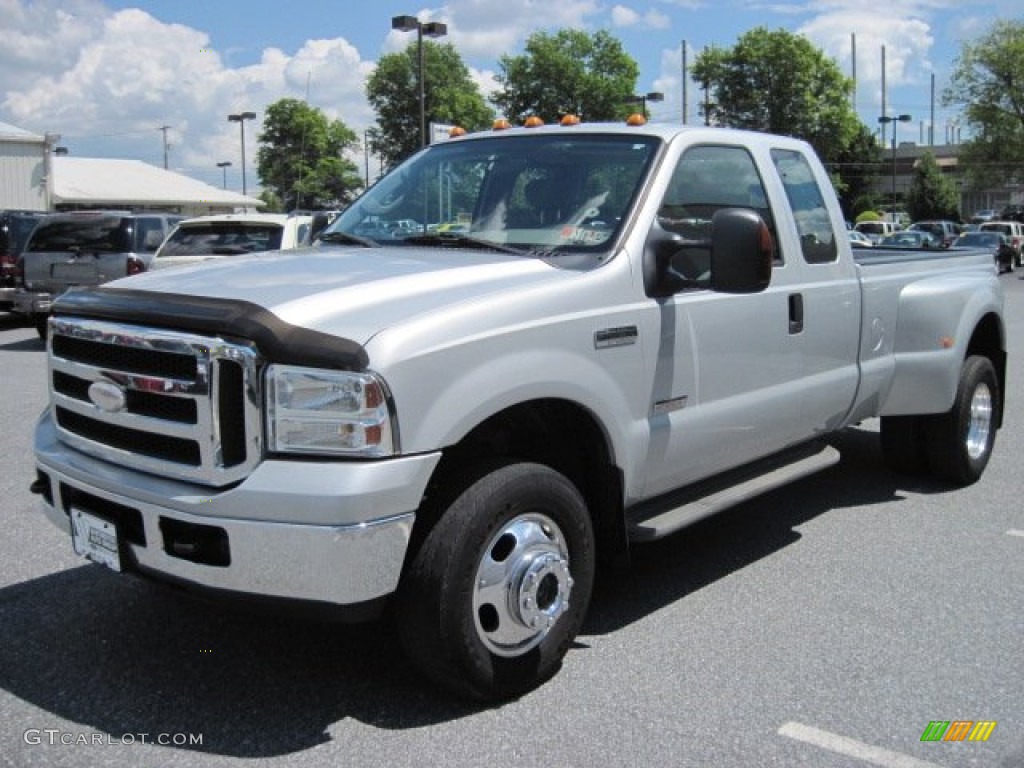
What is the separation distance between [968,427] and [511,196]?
358 cm

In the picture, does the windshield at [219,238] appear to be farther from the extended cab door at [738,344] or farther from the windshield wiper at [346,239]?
the extended cab door at [738,344]

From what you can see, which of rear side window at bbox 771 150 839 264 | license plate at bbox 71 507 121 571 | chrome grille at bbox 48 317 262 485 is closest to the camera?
chrome grille at bbox 48 317 262 485

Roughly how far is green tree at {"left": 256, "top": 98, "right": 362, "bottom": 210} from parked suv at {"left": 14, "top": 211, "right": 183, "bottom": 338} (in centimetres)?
6370

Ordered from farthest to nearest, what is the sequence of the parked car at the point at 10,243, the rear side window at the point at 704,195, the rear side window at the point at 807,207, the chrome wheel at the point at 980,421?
the parked car at the point at 10,243, the chrome wheel at the point at 980,421, the rear side window at the point at 807,207, the rear side window at the point at 704,195

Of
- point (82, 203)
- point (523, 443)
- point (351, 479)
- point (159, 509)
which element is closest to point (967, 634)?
point (523, 443)

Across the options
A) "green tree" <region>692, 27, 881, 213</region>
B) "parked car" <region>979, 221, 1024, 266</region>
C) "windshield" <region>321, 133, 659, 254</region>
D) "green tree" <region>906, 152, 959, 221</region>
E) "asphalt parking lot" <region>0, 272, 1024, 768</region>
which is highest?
"green tree" <region>692, 27, 881, 213</region>

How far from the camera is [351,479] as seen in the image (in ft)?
10.1

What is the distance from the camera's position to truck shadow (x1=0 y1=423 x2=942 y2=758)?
11.4 ft

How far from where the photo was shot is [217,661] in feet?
13.0

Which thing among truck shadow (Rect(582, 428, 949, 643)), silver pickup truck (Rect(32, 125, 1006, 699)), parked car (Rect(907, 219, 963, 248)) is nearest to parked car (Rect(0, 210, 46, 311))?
truck shadow (Rect(582, 428, 949, 643))

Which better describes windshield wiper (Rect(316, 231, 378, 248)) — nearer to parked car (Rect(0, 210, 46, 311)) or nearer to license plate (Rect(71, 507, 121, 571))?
license plate (Rect(71, 507, 121, 571))

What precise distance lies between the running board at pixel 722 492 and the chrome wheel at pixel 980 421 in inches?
64.6

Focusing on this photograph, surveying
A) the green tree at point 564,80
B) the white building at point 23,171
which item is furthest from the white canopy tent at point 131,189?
the green tree at point 564,80

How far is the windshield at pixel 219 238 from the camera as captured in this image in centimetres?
1238
